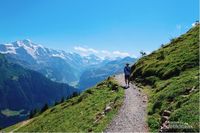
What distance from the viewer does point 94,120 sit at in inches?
1519

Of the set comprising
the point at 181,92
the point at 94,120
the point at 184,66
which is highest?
the point at 184,66

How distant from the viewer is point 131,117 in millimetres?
34875

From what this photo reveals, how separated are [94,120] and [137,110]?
518cm

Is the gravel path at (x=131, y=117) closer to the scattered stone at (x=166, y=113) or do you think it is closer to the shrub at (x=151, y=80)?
the scattered stone at (x=166, y=113)

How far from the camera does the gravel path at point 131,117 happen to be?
31.3 m

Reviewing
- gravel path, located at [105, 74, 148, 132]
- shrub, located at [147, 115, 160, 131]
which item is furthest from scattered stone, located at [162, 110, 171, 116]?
gravel path, located at [105, 74, 148, 132]

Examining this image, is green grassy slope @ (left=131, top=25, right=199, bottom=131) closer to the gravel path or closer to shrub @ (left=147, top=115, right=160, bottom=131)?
shrub @ (left=147, top=115, right=160, bottom=131)

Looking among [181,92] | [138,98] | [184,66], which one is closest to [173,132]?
[181,92]

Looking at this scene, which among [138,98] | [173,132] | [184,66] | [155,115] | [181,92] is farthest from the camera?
[184,66]

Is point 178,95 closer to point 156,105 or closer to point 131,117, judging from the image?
point 156,105

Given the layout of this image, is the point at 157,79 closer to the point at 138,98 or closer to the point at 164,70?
the point at 164,70

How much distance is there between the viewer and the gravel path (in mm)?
31266

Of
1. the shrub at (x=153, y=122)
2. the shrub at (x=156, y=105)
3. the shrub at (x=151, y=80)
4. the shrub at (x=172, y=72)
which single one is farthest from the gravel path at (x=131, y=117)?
the shrub at (x=151, y=80)

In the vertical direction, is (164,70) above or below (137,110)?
above
